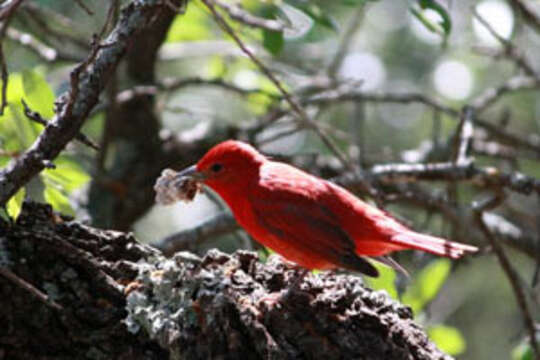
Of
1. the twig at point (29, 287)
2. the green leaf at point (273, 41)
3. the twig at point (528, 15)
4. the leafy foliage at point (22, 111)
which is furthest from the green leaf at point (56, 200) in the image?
the twig at point (528, 15)

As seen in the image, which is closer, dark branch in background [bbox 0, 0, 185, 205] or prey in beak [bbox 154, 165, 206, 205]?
dark branch in background [bbox 0, 0, 185, 205]

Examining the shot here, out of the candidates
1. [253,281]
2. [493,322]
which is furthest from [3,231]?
[493,322]

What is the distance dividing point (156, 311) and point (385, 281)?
1.37 meters

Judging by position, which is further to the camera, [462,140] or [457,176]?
[462,140]

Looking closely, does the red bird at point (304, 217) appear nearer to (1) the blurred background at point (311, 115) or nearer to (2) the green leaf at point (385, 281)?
(2) the green leaf at point (385, 281)

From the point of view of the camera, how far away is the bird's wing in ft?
11.3

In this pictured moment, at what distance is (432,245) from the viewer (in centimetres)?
350

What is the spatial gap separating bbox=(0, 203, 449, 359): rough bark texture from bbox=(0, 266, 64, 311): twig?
0.06 m

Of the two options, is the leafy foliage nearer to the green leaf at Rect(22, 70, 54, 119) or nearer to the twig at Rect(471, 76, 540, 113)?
the green leaf at Rect(22, 70, 54, 119)

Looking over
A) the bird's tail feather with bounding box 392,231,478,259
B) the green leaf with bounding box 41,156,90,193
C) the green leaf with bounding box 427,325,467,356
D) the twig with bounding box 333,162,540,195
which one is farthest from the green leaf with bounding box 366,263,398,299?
the green leaf with bounding box 41,156,90,193

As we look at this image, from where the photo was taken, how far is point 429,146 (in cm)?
575

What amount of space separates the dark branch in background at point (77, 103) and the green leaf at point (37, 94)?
24 centimetres

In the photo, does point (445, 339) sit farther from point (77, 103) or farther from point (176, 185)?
point (77, 103)

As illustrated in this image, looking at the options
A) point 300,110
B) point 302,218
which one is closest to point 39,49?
point 300,110
